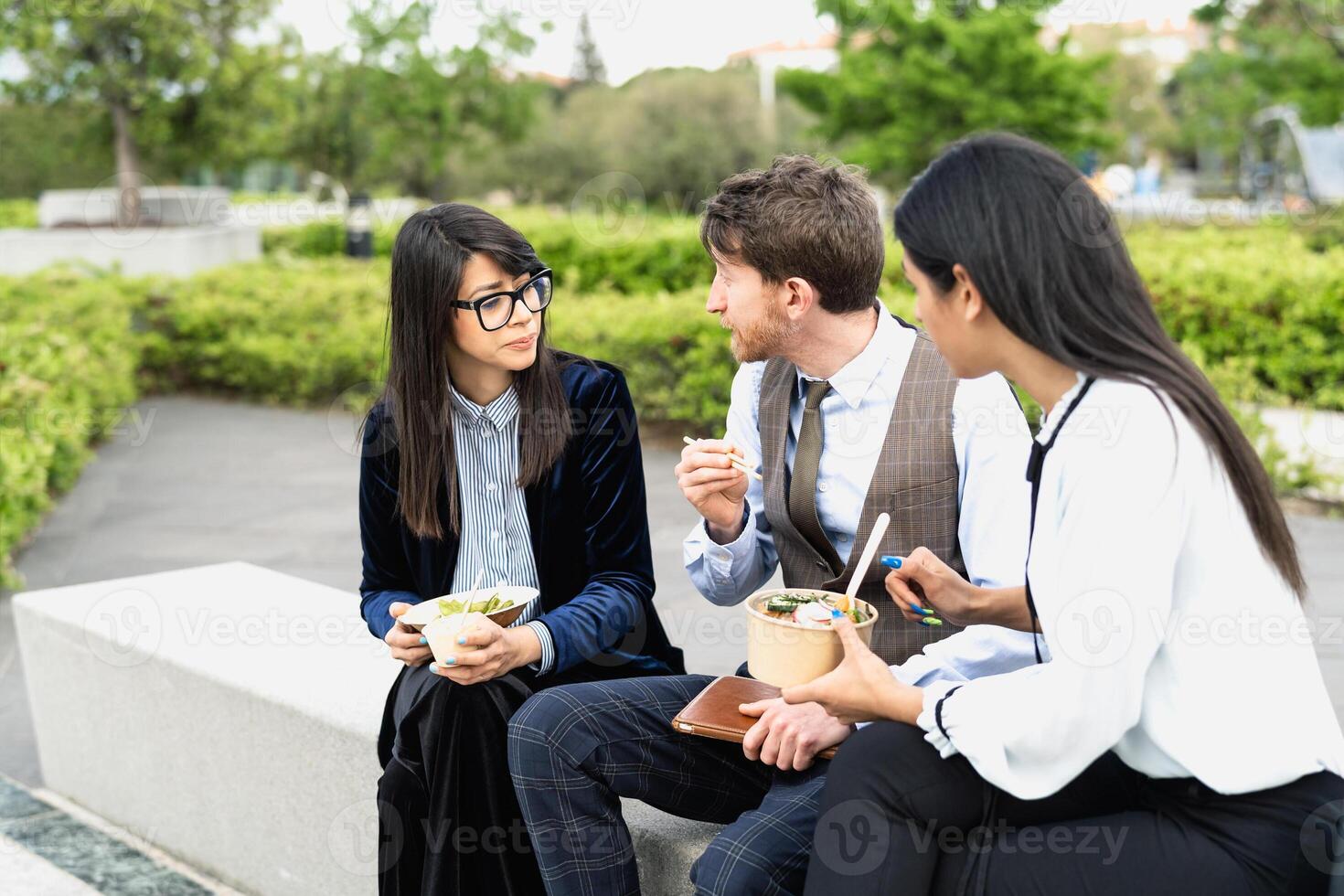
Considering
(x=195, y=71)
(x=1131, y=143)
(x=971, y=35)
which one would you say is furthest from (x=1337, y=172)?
(x=1131, y=143)

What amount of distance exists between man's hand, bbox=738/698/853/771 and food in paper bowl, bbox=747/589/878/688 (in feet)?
0.18

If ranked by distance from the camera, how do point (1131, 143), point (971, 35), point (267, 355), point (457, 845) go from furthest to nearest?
point (1131, 143), point (971, 35), point (267, 355), point (457, 845)

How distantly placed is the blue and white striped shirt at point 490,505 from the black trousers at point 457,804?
38 centimetres

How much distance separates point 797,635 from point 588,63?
6339cm

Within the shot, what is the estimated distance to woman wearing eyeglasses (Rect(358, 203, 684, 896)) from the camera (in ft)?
8.81

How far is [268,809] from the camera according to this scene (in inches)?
126

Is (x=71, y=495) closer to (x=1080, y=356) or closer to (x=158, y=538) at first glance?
(x=158, y=538)

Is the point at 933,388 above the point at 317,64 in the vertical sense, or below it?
below

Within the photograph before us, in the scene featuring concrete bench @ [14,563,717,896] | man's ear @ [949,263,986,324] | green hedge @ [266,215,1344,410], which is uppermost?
man's ear @ [949,263,986,324]

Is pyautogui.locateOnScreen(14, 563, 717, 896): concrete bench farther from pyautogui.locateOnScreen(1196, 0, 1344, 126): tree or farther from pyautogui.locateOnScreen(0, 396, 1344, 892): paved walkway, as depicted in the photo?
pyautogui.locateOnScreen(1196, 0, 1344, 126): tree

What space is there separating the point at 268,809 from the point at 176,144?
14.3 meters

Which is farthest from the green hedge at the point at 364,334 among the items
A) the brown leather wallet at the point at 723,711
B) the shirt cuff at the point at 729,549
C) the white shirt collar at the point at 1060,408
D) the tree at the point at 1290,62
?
the tree at the point at 1290,62

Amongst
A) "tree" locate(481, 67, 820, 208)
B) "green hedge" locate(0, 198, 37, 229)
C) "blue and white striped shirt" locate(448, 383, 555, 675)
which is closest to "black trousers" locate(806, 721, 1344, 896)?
"blue and white striped shirt" locate(448, 383, 555, 675)

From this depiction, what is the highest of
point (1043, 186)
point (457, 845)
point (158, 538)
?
point (1043, 186)
